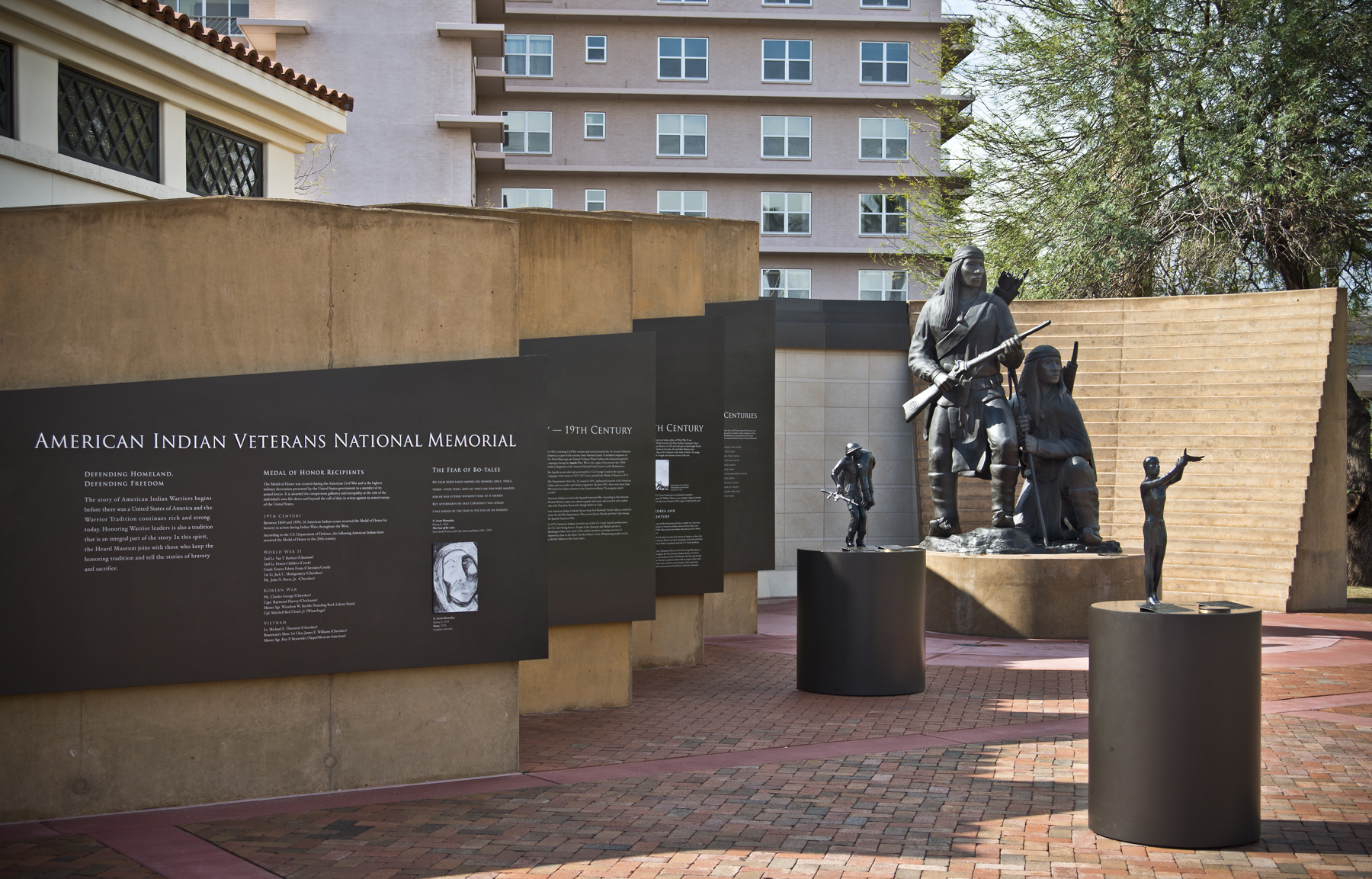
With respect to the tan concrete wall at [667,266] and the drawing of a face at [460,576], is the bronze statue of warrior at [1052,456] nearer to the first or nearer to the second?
the tan concrete wall at [667,266]


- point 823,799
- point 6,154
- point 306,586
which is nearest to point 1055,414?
point 823,799

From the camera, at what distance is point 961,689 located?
10.5 metres

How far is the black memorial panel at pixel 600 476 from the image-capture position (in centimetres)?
966

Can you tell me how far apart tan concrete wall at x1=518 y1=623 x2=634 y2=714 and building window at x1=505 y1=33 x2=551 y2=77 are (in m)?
45.5

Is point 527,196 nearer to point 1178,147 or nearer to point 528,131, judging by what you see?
point 528,131

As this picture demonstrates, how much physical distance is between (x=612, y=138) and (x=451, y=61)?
15370mm

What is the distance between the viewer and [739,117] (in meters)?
52.5

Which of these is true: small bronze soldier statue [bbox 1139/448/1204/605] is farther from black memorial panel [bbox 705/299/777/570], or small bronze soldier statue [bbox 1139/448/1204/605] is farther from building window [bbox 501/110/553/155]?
building window [bbox 501/110/553/155]

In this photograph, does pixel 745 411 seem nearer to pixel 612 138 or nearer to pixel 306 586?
pixel 306 586

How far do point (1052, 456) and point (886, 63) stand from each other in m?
42.0

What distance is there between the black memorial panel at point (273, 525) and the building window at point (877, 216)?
4709 centimetres

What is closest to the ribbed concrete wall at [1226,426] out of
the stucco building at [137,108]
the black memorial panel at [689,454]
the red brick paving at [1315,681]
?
the red brick paving at [1315,681]

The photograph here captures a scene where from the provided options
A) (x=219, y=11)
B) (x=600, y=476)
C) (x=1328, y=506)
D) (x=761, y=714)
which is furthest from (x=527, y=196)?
(x=761, y=714)

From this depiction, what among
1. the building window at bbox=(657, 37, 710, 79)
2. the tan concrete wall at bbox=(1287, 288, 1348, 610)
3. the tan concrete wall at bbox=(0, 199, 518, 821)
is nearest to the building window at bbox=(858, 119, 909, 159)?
the building window at bbox=(657, 37, 710, 79)
